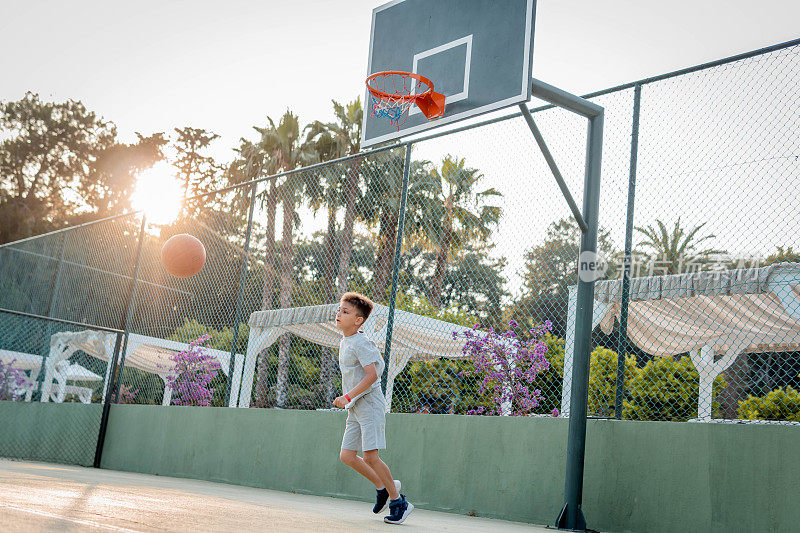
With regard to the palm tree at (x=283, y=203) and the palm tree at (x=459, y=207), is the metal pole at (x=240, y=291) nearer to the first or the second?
the palm tree at (x=283, y=203)

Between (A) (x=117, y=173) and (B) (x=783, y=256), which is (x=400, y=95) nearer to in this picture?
(B) (x=783, y=256)

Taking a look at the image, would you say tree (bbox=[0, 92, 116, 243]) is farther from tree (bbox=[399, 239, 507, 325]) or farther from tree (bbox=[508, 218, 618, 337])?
tree (bbox=[508, 218, 618, 337])

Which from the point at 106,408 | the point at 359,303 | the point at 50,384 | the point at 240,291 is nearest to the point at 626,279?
the point at 359,303

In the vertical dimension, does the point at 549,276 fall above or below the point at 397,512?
above

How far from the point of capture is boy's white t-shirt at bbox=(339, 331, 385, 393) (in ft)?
14.6

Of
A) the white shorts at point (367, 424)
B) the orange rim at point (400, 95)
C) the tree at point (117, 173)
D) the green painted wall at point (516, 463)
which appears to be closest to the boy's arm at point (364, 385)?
the white shorts at point (367, 424)

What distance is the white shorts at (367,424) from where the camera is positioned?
14.4 ft

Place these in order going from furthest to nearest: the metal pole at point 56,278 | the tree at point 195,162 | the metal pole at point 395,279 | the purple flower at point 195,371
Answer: the tree at point 195,162 → the metal pole at point 56,278 → the purple flower at point 195,371 → the metal pole at point 395,279

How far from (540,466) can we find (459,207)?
152 inches

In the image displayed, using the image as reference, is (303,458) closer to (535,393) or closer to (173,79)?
(535,393)

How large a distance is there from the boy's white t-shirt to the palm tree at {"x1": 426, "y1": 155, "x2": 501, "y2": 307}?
7.98 feet

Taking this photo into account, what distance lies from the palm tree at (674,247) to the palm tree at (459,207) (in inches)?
52.1

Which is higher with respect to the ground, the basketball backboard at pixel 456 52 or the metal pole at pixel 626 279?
the basketball backboard at pixel 456 52

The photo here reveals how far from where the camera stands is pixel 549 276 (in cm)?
681
